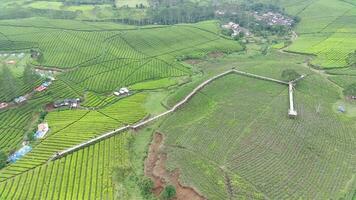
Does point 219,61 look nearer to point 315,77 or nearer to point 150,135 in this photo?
point 315,77

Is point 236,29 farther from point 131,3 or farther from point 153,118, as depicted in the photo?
point 153,118

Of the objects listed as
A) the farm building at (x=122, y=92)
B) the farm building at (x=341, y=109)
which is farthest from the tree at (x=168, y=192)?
the farm building at (x=341, y=109)

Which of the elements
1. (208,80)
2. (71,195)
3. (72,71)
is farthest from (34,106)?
(208,80)

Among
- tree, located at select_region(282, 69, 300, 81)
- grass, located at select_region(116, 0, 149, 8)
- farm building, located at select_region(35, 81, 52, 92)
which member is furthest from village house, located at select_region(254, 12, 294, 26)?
farm building, located at select_region(35, 81, 52, 92)

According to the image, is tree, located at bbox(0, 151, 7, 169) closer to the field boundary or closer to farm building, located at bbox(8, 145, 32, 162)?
farm building, located at bbox(8, 145, 32, 162)

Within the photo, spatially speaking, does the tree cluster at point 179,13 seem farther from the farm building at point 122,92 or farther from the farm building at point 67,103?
the farm building at point 67,103

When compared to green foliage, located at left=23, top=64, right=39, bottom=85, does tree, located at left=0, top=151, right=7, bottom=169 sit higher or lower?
lower
